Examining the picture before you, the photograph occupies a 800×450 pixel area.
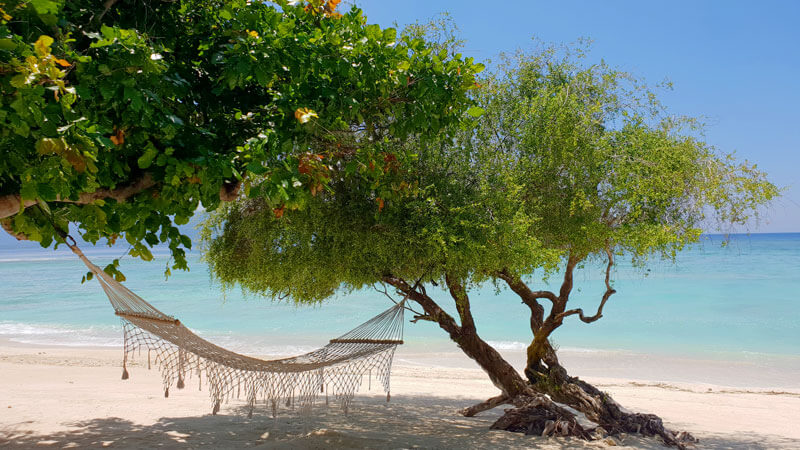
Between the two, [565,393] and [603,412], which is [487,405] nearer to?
[565,393]

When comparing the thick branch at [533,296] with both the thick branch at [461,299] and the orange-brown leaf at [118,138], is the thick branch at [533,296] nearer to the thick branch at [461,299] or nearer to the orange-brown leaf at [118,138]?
the thick branch at [461,299]

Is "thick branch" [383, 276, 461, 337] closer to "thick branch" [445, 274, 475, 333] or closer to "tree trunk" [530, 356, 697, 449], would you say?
"thick branch" [445, 274, 475, 333]

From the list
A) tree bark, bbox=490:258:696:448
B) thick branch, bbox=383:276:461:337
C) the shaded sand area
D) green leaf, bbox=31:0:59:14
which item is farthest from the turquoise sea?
green leaf, bbox=31:0:59:14

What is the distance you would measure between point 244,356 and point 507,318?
1419 centimetres

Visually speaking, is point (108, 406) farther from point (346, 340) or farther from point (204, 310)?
point (204, 310)

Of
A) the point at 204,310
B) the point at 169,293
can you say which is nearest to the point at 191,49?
the point at 204,310

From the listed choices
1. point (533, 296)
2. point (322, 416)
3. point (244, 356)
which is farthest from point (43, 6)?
point (322, 416)

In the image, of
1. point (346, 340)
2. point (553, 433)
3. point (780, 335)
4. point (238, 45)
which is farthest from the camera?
point (780, 335)

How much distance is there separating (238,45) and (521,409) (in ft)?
12.9

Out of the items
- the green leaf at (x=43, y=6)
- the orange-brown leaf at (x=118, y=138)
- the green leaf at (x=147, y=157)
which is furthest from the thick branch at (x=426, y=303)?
the green leaf at (x=43, y=6)

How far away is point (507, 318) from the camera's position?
17.3 m

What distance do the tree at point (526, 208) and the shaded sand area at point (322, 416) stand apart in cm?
81

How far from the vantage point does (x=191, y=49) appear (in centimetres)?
354

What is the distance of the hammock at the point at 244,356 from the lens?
139 inches
